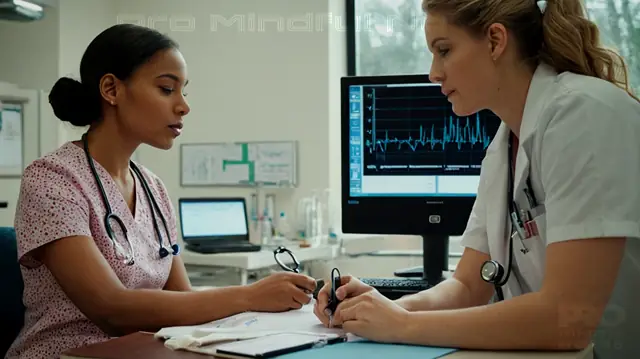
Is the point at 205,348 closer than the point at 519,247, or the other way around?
the point at 205,348

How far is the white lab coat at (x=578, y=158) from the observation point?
108 cm

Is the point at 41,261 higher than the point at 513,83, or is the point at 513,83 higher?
the point at 513,83

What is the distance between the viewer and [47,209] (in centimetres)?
143

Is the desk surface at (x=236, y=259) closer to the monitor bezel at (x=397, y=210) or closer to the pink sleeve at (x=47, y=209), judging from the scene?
the monitor bezel at (x=397, y=210)

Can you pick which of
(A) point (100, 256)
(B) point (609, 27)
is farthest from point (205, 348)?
(B) point (609, 27)

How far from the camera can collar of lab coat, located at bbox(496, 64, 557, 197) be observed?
4.00ft

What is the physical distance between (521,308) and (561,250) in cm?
10

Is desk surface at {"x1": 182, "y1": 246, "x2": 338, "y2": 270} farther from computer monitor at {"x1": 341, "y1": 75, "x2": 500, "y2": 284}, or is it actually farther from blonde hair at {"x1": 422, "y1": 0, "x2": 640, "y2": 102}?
blonde hair at {"x1": 422, "y1": 0, "x2": 640, "y2": 102}

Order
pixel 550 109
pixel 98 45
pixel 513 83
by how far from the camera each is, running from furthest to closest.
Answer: pixel 98 45 < pixel 513 83 < pixel 550 109

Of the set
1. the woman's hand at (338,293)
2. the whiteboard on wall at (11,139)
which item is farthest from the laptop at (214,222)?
the woman's hand at (338,293)

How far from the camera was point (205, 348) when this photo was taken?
1084mm

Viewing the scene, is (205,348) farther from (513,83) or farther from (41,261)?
(513,83)

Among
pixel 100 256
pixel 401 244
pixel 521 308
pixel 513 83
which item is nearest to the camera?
pixel 521 308

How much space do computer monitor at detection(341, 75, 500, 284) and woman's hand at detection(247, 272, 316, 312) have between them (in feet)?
2.26
